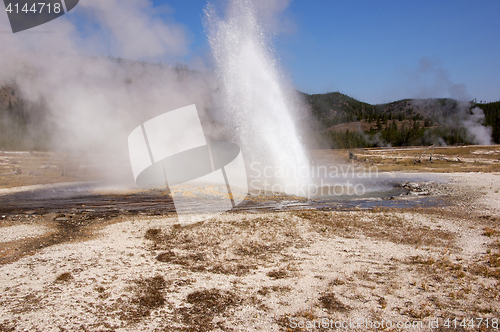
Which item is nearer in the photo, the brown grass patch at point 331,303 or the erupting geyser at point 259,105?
the brown grass patch at point 331,303

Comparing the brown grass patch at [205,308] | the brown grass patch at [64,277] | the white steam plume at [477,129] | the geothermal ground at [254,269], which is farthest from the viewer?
the white steam plume at [477,129]

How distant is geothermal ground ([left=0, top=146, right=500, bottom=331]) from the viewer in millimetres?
5145

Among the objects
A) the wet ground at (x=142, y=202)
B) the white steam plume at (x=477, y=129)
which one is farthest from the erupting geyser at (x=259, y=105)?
the white steam plume at (x=477, y=129)

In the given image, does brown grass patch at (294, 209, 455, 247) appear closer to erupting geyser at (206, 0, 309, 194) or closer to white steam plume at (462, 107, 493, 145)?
erupting geyser at (206, 0, 309, 194)

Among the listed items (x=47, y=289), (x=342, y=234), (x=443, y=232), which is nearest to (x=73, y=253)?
(x=47, y=289)

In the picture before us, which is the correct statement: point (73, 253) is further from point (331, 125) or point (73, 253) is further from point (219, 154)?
point (331, 125)

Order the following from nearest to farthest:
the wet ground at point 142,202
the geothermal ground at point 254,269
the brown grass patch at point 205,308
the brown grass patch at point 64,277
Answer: the brown grass patch at point 205,308
the geothermal ground at point 254,269
the brown grass patch at point 64,277
the wet ground at point 142,202

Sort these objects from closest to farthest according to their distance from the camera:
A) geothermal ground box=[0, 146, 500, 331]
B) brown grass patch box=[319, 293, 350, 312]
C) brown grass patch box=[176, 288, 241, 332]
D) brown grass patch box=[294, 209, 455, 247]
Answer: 1. brown grass patch box=[176, 288, 241, 332]
2. geothermal ground box=[0, 146, 500, 331]
3. brown grass patch box=[319, 293, 350, 312]
4. brown grass patch box=[294, 209, 455, 247]

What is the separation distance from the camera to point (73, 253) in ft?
27.0

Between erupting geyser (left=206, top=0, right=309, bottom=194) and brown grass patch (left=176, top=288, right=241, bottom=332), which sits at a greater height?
erupting geyser (left=206, top=0, right=309, bottom=194)

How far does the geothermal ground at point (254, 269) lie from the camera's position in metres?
5.14

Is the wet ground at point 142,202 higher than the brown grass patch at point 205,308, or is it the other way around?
the wet ground at point 142,202

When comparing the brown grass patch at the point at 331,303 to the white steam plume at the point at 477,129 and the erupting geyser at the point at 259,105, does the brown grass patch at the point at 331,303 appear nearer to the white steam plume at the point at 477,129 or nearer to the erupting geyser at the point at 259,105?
the erupting geyser at the point at 259,105

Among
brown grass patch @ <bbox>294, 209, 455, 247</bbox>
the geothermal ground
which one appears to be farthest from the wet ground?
brown grass patch @ <bbox>294, 209, 455, 247</bbox>
